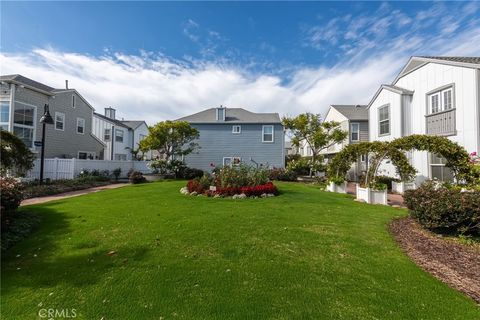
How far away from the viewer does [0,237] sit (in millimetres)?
4723

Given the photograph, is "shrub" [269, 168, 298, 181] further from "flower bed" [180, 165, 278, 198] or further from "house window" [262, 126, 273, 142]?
"flower bed" [180, 165, 278, 198]

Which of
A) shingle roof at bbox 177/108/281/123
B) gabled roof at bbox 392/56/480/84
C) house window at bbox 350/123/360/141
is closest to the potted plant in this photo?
gabled roof at bbox 392/56/480/84

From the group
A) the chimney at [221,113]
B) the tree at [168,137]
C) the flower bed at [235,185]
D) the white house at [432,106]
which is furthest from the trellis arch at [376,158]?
the chimney at [221,113]

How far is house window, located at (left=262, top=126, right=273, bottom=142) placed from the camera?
75.6 feet

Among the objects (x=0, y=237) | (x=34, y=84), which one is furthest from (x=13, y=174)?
(x=34, y=84)

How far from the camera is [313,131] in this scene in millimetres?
21062

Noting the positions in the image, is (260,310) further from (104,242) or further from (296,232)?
(104,242)

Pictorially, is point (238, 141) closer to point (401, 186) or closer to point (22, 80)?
point (401, 186)

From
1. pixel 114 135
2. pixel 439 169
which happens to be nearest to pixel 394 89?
pixel 439 169

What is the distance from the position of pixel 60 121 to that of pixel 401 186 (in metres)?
24.3

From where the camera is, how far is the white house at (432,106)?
408 inches

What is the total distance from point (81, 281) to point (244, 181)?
7997 millimetres

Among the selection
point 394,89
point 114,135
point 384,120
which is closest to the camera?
point 394,89

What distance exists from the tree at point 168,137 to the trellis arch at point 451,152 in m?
14.7
